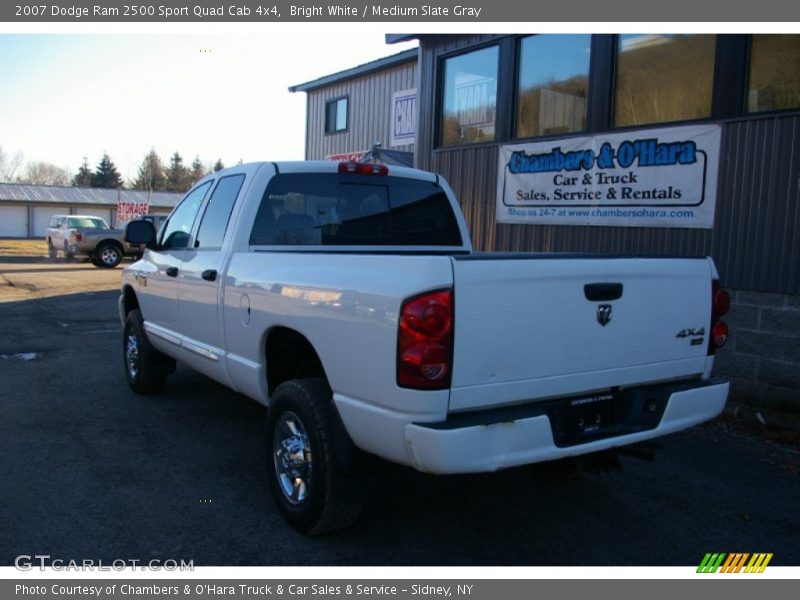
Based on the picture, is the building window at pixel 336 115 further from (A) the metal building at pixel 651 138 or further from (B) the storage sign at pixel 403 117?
(A) the metal building at pixel 651 138

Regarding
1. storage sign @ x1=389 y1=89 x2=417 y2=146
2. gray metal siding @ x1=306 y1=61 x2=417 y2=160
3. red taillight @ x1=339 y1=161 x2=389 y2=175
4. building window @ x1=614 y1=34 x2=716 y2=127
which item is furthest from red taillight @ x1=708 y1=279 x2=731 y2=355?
gray metal siding @ x1=306 y1=61 x2=417 y2=160

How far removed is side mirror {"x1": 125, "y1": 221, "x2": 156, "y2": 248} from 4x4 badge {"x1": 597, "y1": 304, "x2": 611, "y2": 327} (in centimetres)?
407

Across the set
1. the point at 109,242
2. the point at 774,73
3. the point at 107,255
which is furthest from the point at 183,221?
the point at 107,255

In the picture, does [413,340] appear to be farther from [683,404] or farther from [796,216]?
[796,216]

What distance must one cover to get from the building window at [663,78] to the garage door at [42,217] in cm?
5342

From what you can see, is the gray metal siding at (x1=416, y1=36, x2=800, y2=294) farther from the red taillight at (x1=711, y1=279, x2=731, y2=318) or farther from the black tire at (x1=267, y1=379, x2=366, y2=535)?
the black tire at (x1=267, y1=379, x2=366, y2=535)

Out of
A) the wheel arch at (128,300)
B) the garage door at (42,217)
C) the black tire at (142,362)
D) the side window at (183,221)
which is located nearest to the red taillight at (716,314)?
the side window at (183,221)

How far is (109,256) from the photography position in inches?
928

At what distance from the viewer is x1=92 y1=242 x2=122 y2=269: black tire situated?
23312 millimetres

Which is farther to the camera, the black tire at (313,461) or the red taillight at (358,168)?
the red taillight at (358,168)

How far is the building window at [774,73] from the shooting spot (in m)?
6.34

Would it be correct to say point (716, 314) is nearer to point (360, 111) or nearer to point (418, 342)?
point (418, 342)

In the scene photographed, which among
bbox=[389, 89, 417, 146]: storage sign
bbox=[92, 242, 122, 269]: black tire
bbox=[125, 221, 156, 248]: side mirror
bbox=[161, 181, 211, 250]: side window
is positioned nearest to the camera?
bbox=[161, 181, 211, 250]: side window

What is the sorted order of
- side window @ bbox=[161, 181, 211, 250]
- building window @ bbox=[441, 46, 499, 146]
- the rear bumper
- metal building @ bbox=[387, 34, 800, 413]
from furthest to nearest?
1. building window @ bbox=[441, 46, 499, 146]
2. metal building @ bbox=[387, 34, 800, 413]
3. side window @ bbox=[161, 181, 211, 250]
4. the rear bumper
